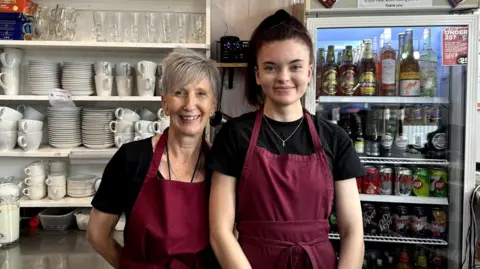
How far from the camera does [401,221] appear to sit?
7.04 ft

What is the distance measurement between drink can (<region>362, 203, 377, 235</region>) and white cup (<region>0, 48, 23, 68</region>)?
2150mm

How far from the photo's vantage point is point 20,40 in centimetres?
208

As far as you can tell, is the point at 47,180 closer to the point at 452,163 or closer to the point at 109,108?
the point at 109,108

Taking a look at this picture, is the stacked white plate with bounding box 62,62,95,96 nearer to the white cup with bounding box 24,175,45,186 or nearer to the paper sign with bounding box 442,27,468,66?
the white cup with bounding box 24,175,45,186

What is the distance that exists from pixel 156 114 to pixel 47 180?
71 cm

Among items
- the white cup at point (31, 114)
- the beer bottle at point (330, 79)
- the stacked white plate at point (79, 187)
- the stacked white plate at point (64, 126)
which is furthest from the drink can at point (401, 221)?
the white cup at point (31, 114)

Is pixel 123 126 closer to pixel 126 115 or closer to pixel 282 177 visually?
pixel 126 115

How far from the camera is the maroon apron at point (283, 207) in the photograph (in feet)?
3.56

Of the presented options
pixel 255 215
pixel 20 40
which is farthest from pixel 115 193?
pixel 20 40

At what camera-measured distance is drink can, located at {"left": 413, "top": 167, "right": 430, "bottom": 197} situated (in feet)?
6.82

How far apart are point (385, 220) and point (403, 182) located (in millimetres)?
249

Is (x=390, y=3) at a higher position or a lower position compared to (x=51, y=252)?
higher

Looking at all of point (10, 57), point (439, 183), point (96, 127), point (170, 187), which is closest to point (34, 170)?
Result: point (96, 127)

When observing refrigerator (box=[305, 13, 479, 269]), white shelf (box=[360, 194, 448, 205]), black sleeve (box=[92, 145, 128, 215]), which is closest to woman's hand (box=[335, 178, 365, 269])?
black sleeve (box=[92, 145, 128, 215])
